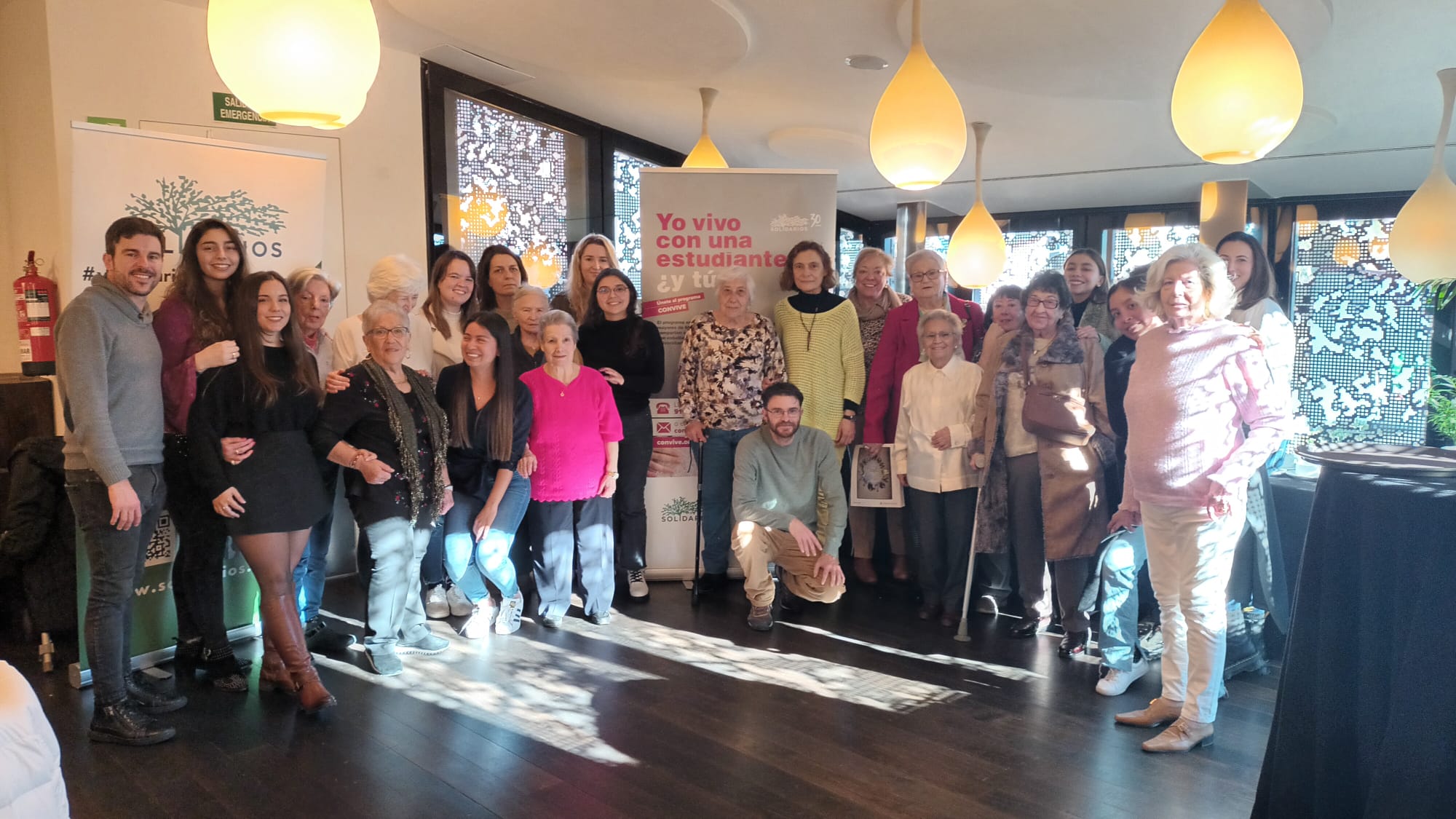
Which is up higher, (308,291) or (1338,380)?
(308,291)

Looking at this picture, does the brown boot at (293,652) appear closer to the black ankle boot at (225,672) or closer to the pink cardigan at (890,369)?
the black ankle boot at (225,672)

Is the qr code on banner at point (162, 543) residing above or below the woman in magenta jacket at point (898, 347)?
below

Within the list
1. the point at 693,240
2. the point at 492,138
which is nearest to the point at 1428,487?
the point at 693,240

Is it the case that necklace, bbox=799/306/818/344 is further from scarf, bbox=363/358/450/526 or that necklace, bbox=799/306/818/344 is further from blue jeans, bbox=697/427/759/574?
scarf, bbox=363/358/450/526

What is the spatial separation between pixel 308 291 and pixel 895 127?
2.25m

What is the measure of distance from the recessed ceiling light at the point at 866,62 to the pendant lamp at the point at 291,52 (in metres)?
2.97

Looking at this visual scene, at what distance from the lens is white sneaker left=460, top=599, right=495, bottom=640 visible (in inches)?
144

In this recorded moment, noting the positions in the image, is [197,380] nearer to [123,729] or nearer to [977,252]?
[123,729]

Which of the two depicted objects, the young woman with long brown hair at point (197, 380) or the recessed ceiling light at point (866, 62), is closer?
the young woman with long brown hair at point (197, 380)

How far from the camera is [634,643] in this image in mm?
3613

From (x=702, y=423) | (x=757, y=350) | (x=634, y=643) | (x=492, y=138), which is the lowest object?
(x=634, y=643)

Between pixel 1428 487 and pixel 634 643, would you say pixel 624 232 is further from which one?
pixel 1428 487

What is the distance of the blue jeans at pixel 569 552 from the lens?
12.6 feet

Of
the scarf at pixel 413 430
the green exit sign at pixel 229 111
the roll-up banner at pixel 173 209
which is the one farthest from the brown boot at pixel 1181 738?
the green exit sign at pixel 229 111
